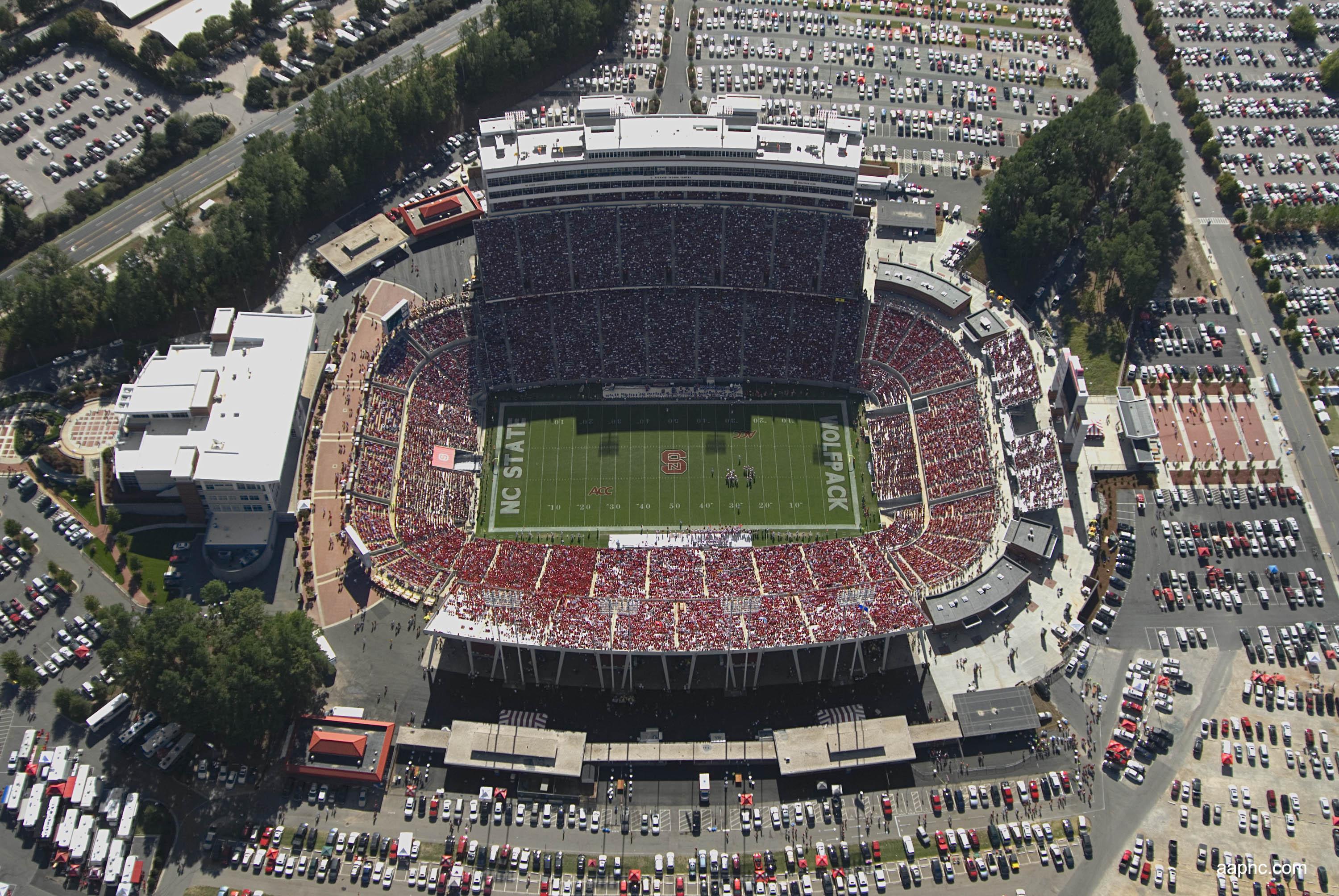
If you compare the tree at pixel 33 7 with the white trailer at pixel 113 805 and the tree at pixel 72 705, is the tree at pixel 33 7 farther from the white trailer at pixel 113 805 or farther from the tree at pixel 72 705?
the white trailer at pixel 113 805

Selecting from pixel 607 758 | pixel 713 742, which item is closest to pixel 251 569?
pixel 607 758

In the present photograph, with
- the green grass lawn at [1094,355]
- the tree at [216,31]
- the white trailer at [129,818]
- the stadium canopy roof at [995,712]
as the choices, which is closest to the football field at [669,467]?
the stadium canopy roof at [995,712]

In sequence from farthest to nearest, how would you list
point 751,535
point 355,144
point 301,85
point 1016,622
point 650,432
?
point 301,85 < point 355,144 < point 650,432 < point 751,535 < point 1016,622

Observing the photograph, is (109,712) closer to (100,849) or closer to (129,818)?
(129,818)

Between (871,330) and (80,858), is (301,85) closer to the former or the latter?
(871,330)

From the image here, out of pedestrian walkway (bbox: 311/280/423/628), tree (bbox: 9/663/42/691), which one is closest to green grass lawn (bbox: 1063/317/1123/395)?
pedestrian walkway (bbox: 311/280/423/628)

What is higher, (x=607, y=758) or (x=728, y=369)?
(x=728, y=369)

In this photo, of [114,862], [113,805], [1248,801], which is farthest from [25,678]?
[1248,801]
